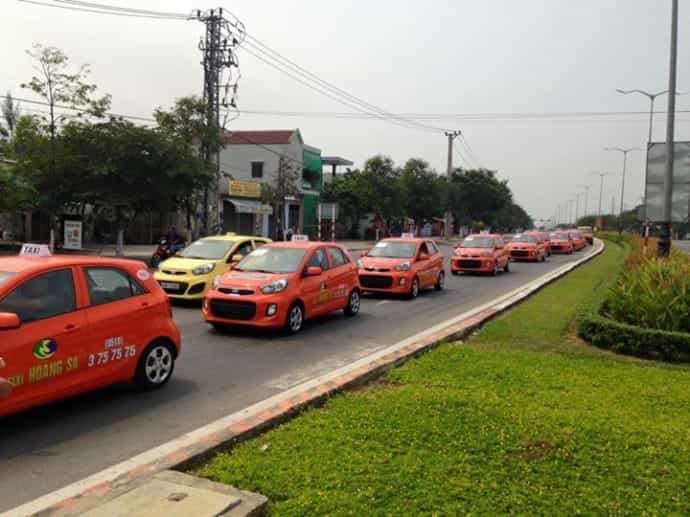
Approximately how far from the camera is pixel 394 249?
16.9 m

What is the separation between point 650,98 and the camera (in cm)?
3341

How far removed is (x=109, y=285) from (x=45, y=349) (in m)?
1.10

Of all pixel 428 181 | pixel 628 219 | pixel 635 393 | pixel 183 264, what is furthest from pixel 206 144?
pixel 628 219

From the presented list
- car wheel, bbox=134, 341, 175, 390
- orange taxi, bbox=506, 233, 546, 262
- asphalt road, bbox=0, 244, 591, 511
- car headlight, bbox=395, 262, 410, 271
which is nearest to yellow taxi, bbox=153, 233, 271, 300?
asphalt road, bbox=0, 244, 591, 511

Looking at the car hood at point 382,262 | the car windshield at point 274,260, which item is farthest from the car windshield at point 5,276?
the car hood at point 382,262

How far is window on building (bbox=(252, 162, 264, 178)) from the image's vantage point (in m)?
52.3

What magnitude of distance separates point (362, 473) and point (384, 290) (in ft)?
37.2

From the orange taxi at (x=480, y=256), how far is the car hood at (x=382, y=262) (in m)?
7.25

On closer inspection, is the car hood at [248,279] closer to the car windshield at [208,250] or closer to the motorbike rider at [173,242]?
the car windshield at [208,250]

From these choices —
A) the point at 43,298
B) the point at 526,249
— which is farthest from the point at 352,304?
the point at 526,249

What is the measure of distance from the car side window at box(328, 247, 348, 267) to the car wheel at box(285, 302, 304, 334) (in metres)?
1.70

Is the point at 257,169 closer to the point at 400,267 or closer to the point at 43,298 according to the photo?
the point at 400,267

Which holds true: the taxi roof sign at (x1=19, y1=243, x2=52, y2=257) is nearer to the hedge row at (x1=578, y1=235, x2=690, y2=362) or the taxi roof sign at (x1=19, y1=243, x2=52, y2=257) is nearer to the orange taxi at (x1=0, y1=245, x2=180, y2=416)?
the orange taxi at (x1=0, y1=245, x2=180, y2=416)

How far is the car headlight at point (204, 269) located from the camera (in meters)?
13.6
